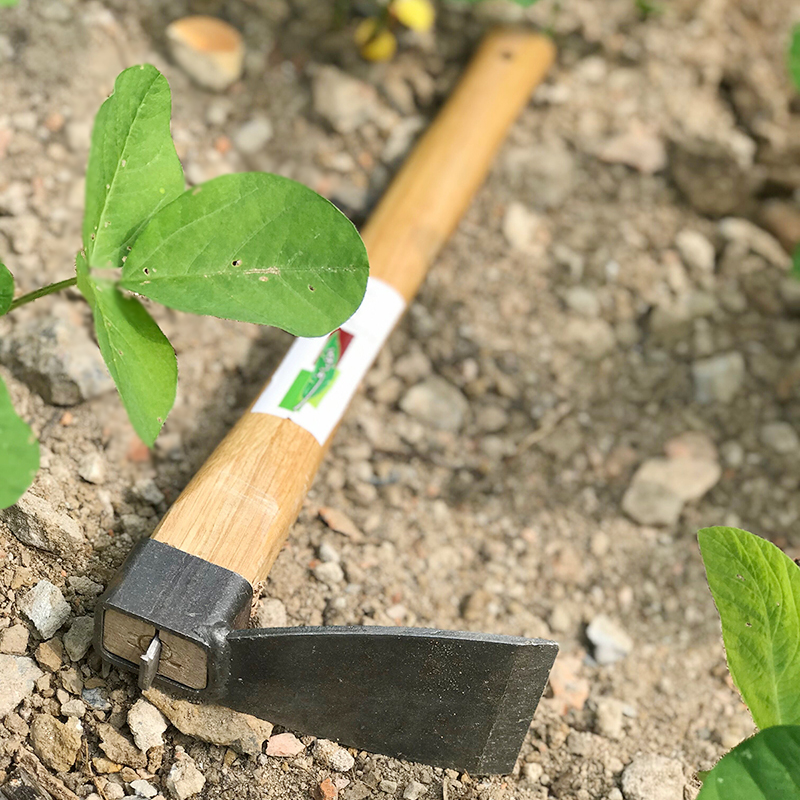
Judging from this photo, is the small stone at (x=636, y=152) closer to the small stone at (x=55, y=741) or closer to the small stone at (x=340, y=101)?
the small stone at (x=340, y=101)

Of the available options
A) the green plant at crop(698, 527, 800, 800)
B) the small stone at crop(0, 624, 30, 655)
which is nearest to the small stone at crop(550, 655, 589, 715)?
the green plant at crop(698, 527, 800, 800)

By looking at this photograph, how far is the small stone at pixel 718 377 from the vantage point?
193 centimetres

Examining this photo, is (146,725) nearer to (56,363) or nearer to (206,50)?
(56,363)

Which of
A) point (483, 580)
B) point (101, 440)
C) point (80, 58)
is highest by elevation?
point (80, 58)

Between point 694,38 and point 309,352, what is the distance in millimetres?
1457

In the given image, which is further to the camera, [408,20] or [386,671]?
[408,20]

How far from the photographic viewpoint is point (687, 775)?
1.42 meters

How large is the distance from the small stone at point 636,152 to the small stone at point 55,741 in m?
1.66

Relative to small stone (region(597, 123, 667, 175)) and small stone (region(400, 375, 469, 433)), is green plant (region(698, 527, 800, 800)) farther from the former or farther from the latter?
small stone (region(597, 123, 667, 175))

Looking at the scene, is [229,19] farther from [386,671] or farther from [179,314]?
[386,671]

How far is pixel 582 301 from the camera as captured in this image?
2.00 meters

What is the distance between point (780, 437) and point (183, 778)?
52.5 inches

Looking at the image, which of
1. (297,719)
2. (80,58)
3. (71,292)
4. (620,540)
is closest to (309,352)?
(71,292)

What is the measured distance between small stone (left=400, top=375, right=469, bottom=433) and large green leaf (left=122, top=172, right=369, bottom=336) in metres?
0.63
